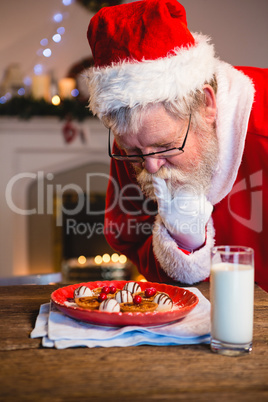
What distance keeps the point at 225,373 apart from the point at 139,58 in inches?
33.1

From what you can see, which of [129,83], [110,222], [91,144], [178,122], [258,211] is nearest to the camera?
[129,83]

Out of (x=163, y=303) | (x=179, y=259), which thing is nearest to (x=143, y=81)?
(x=179, y=259)

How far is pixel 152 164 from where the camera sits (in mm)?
1301

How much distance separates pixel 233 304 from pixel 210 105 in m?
0.84

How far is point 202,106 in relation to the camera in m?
1.40

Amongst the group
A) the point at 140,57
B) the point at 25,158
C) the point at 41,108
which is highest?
the point at 41,108

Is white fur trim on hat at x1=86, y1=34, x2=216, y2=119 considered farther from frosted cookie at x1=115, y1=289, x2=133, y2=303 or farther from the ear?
frosted cookie at x1=115, y1=289, x2=133, y2=303

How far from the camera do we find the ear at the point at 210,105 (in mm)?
1405

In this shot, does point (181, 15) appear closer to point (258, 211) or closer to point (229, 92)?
point (229, 92)

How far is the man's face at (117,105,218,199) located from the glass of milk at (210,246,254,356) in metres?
0.57

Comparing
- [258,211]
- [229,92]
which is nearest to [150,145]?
[229,92]

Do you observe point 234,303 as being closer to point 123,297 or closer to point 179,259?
point 123,297

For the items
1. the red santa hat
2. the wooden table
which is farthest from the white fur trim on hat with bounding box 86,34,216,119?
the wooden table

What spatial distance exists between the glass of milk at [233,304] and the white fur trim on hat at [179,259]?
0.50m
